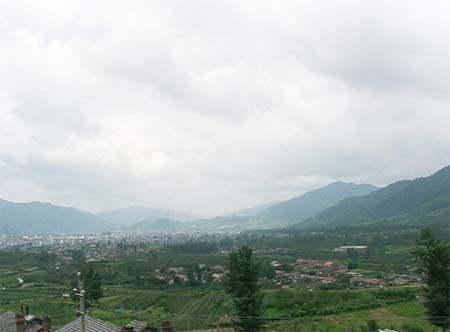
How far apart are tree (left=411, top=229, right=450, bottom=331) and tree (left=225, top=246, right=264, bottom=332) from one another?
26.4 ft

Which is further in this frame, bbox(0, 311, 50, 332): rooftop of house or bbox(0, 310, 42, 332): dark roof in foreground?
bbox(0, 310, 42, 332): dark roof in foreground

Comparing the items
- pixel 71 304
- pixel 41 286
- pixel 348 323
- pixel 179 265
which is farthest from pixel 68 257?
pixel 348 323

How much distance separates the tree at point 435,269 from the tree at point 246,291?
26.4 ft

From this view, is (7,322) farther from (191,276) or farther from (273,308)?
(191,276)

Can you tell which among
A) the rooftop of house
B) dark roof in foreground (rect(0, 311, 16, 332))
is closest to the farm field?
→ dark roof in foreground (rect(0, 311, 16, 332))

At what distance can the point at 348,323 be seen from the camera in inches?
2007

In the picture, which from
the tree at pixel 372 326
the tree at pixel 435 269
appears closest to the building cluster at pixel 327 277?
the tree at pixel 372 326

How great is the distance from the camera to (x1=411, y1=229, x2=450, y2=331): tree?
2411cm

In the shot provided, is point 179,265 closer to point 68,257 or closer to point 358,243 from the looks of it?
point 68,257

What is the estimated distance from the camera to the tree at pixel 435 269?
79.1ft

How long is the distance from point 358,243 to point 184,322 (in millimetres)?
94563

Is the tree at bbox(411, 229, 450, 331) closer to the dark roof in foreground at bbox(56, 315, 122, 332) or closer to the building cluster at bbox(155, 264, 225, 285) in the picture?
the dark roof in foreground at bbox(56, 315, 122, 332)

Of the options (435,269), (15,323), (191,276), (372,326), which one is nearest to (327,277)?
(191,276)

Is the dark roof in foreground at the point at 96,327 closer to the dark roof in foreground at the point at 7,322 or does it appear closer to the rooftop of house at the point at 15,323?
the rooftop of house at the point at 15,323
